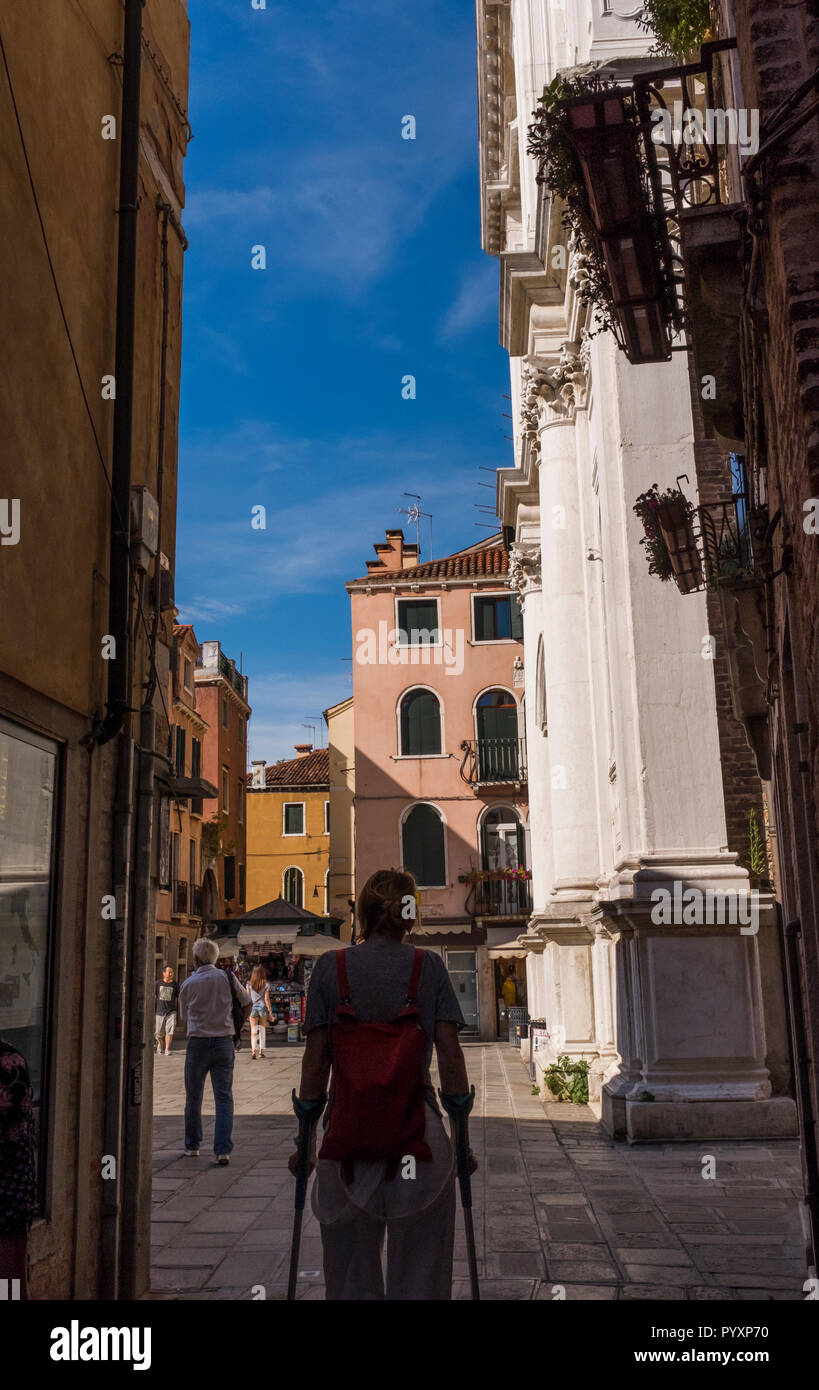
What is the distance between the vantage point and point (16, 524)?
15.9ft

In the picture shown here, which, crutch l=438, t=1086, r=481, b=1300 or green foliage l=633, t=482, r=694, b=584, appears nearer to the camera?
crutch l=438, t=1086, r=481, b=1300

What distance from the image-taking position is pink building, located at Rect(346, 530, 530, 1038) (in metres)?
31.0

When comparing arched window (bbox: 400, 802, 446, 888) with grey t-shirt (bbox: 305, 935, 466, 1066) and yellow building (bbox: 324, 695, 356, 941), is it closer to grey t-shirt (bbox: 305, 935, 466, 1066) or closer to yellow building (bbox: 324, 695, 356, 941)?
yellow building (bbox: 324, 695, 356, 941)

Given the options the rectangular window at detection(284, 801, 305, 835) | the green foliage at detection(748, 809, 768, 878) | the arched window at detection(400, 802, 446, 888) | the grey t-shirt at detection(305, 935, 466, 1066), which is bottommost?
the grey t-shirt at detection(305, 935, 466, 1066)

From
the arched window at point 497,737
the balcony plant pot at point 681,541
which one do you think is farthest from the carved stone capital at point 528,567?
the arched window at point 497,737

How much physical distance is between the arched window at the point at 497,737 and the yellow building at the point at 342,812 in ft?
13.0

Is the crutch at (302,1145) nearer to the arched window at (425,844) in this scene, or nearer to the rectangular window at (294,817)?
the arched window at (425,844)

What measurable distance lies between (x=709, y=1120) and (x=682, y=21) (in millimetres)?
7803

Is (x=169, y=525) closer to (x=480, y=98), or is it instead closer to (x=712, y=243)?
(x=712, y=243)

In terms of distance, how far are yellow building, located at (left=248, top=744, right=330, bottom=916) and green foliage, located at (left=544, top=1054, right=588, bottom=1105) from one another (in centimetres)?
4001

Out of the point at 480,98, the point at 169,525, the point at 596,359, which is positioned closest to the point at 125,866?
the point at 169,525

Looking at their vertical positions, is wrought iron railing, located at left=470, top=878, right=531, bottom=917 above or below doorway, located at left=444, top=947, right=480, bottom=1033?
above

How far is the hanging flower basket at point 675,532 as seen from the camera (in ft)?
28.4

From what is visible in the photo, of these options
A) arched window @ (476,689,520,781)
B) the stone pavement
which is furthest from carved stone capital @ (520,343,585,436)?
arched window @ (476,689,520,781)
